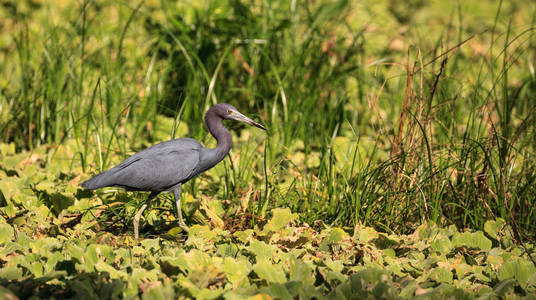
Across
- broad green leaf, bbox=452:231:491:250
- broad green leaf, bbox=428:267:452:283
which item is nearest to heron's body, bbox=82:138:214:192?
broad green leaf, bbox=428:267:452:283

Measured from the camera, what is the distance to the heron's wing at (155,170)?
128 inches

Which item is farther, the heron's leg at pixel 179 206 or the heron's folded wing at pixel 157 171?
the heron's leg at pixel 179 206

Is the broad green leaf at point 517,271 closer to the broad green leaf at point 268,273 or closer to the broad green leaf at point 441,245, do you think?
the broad green leaf at point 441,245

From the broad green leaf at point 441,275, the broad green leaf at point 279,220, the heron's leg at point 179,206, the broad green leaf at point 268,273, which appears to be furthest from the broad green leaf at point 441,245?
the heron's leg at point 179,206

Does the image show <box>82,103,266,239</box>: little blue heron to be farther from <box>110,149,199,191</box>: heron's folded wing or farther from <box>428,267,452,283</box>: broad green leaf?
<box>428,267,452,283</box>: broad green leaf

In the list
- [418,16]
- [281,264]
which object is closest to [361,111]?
[281,264]

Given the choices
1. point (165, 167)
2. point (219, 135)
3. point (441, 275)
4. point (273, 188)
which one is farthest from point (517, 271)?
point (165, 167)

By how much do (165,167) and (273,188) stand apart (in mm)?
912

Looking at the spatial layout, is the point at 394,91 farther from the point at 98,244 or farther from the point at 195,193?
the point at 98,244

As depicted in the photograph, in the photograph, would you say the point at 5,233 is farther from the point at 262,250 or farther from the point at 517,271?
the point at 517,271

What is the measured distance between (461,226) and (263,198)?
4.43 ft

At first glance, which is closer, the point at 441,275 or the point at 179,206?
the point at 441,275

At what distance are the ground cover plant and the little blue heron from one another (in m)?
0.28

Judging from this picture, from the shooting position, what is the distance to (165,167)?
10.7 ft
